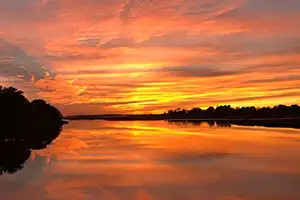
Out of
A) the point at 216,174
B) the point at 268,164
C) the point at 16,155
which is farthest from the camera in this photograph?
the point at 16,155

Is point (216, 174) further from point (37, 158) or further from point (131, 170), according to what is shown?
point (37, 158)

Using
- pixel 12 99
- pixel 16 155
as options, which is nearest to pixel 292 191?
pixel 16 155

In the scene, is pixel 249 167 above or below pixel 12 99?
below

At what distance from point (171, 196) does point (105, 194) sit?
9.61ft

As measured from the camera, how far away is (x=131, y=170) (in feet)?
81.4

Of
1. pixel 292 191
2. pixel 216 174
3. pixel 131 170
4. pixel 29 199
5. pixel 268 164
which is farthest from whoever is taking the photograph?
pixel 268 164

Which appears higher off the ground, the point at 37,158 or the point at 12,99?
the point at 12,99

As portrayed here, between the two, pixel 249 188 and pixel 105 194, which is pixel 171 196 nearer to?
pixel 105 194

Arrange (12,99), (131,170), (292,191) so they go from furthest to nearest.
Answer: (12,99), (131,170), (292,191)

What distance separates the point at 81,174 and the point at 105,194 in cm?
608

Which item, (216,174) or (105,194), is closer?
(105,194)

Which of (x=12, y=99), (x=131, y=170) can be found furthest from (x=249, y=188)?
(x=12, y=99)

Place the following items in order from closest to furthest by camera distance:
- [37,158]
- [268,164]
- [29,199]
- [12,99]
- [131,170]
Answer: [29,199] → [131,170] → [268,164] → [37,158] → [12,99]

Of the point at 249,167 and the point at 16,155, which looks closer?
the point at 249,167
